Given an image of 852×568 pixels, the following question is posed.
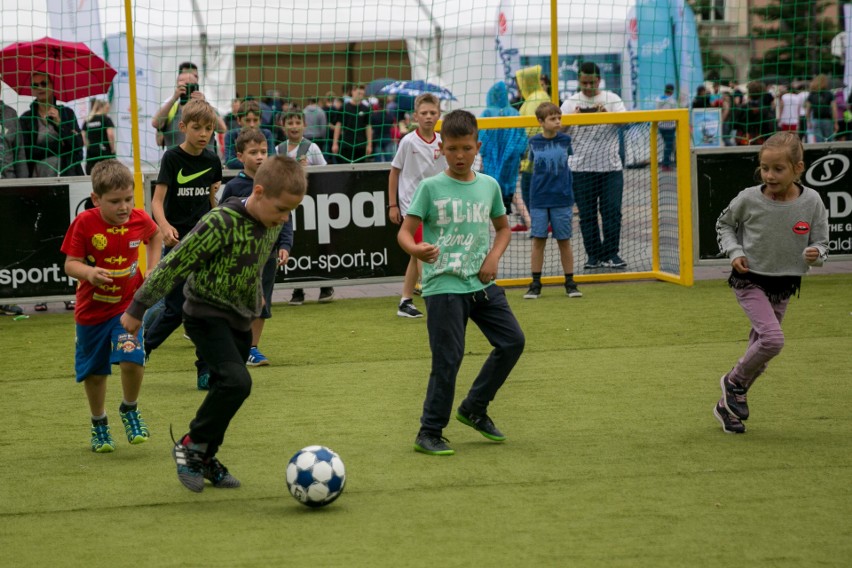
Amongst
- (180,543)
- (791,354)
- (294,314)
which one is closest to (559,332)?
(791,354)

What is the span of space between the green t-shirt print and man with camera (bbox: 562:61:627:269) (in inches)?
250

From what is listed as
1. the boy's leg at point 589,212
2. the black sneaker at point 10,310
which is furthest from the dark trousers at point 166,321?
the boy's leg at point 589,212

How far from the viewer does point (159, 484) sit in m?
4.98

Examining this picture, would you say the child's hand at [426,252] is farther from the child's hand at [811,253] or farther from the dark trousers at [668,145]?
the dark trousers at [668,145]

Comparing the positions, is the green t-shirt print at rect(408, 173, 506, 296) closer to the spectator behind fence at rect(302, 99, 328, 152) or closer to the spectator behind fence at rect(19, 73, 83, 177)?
the spectator behind fence at rect(19, 73, 83, 177)

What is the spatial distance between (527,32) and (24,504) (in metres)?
9.74

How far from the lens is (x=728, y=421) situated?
568 centimetres

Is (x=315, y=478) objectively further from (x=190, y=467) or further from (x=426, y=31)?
(x=426, y=31)

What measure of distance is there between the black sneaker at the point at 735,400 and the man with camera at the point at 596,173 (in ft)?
20.0

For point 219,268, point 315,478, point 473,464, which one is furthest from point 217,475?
point 473,464

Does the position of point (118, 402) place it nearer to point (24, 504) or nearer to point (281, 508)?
point (24, 504)

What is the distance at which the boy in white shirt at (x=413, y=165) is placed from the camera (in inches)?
383

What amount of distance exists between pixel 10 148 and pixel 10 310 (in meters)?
1.70

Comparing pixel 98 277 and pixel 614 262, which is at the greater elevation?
pixel 98 277
